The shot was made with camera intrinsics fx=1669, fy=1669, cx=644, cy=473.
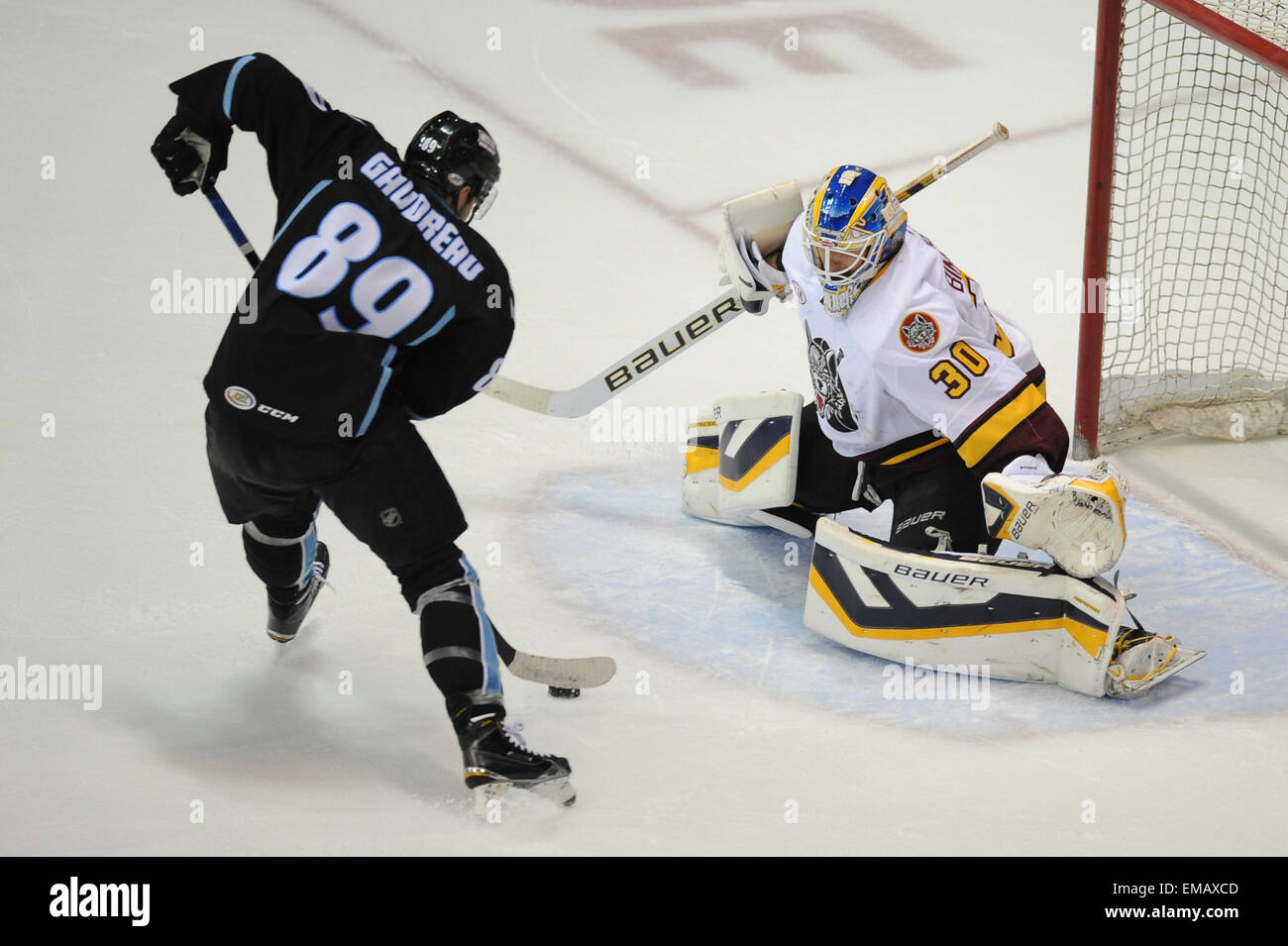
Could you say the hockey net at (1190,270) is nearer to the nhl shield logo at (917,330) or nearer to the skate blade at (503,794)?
the nhl shield logo at (917,330)

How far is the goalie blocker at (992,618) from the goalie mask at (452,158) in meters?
1.08

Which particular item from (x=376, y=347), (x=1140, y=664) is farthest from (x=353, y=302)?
(x=1140, y=664)

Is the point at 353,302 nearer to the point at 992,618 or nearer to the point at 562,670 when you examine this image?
the point at 562,670

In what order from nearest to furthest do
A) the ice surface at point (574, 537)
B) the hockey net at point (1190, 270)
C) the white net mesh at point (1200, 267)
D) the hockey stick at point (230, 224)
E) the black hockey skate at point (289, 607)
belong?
the ice surface at point (574, 537)
the hockey stick at point (230, 224)
the black hockey skate at point (289, 607)
the hockey net at point (1190, 270)
the white net mesh at point (1200, 267)

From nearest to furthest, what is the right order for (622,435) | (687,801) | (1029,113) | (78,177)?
1. (687,801)
2. (622,435)
3. (78,177)
4. (1029,113)

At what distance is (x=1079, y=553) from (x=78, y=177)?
377 cm

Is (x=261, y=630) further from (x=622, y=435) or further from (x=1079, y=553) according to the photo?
(x=1079, y=553)

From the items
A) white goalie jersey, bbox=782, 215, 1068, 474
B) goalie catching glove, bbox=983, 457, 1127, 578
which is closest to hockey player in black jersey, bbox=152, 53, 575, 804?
white goalie jersey, bbox=782, 215, 1068, 474

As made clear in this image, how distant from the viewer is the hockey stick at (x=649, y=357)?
12.6ft

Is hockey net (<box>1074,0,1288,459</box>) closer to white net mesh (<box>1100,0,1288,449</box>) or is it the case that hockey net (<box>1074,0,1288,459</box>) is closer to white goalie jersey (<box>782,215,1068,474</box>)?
white net mesh (<box>1100,0,1288,449</box>)

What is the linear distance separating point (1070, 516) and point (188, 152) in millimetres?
1783

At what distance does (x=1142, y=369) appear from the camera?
15.6ft

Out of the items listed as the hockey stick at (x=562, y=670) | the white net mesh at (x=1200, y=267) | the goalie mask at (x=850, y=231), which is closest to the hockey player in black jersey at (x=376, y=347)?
the hockey stick at (x=562, y=670)

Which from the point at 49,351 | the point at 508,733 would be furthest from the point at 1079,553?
the point at 49,351
